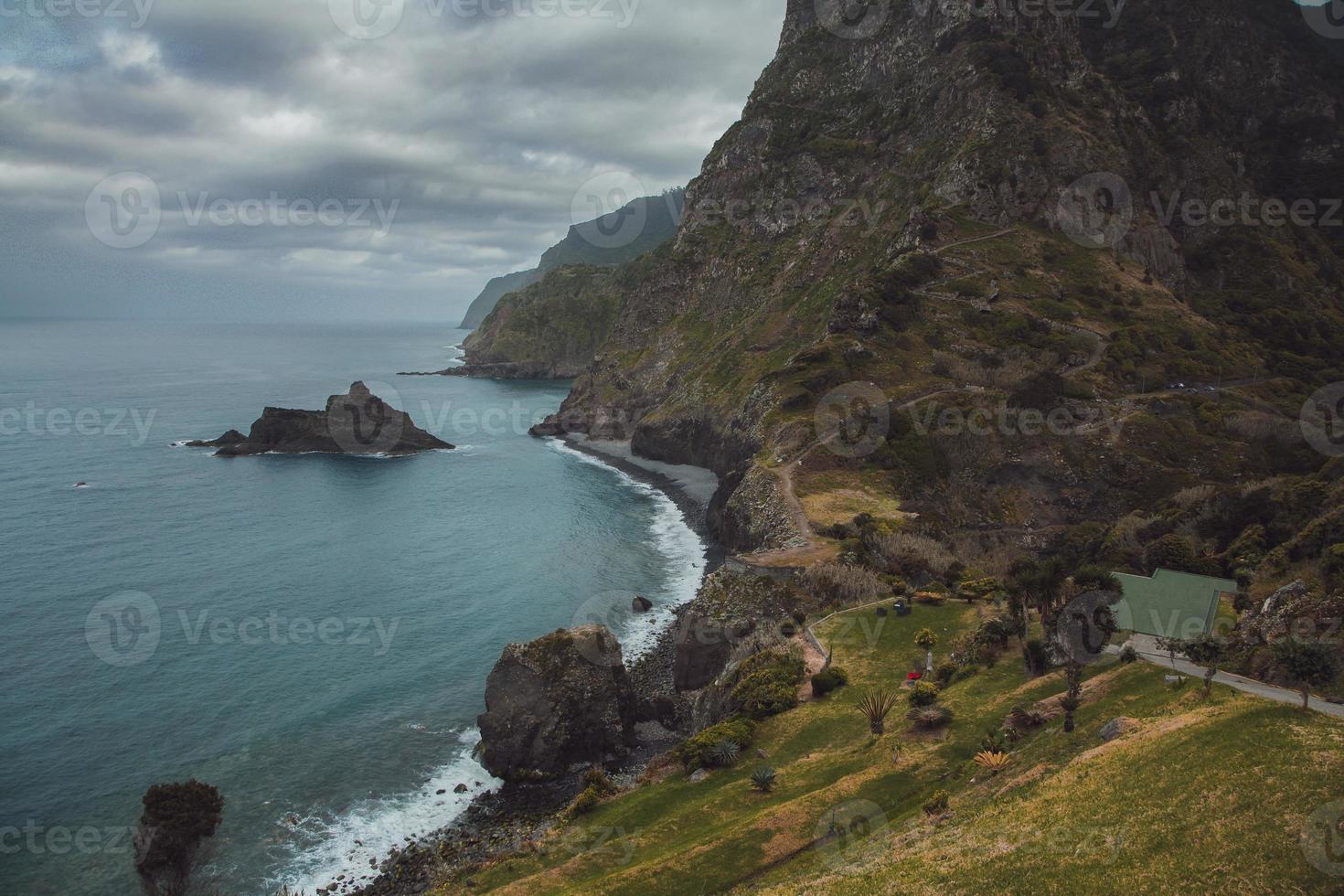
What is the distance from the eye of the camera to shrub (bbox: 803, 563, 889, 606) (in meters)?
59.4

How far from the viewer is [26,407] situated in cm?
17888

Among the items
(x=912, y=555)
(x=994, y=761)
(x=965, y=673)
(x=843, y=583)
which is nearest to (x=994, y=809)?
(x=994, y=761)

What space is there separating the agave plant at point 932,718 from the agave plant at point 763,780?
24.9 feet

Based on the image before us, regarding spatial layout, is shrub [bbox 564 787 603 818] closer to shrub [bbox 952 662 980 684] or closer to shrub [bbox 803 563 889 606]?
shrub [bbox 952 662 980 684]

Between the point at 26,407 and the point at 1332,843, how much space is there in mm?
231675

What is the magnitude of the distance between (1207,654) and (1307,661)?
469 centimetres

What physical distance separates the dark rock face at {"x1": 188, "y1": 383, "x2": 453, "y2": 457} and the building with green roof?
129118mm

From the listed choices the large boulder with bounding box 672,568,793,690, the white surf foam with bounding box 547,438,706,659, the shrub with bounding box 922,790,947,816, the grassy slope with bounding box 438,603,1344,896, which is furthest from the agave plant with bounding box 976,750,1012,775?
the white surf foam with bounding box 547,438,706,659

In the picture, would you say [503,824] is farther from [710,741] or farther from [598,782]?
[710,741]

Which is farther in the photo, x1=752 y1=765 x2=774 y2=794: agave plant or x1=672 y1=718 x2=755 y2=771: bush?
x1=672 y1=718 x2=755 y2=771: bush

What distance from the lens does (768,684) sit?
152 ft

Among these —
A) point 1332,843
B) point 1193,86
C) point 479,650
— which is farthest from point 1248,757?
point 1193,86

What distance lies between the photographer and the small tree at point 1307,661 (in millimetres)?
24406

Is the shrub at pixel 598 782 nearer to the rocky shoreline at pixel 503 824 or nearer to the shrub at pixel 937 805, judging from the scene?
the rocky shoreline at pixel 503 824
